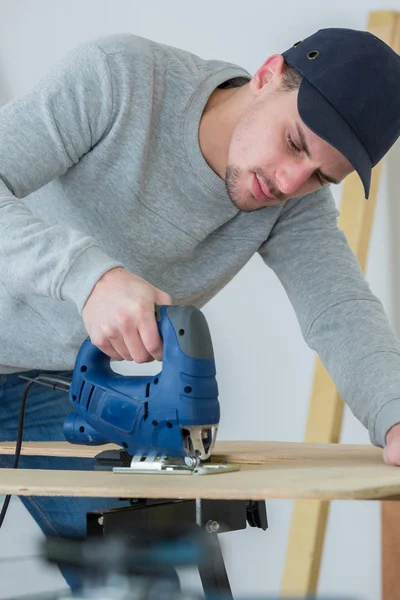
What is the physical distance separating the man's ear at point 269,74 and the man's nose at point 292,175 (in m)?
0.15

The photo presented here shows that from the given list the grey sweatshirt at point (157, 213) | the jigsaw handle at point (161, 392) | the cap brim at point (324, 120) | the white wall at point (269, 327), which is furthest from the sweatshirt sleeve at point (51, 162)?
the white wall at point (269, 327)

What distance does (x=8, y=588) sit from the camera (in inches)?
40.5

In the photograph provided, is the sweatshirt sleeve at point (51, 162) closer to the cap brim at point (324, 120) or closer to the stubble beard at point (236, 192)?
the stubble beard at point (236, 192)

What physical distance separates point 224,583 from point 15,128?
0.75m

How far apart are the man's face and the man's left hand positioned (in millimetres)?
428

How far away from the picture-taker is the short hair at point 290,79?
1.40m

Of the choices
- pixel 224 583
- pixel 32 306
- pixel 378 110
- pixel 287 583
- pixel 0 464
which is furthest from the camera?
pixel 287 583

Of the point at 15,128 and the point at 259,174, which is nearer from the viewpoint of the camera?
the point at 15,128

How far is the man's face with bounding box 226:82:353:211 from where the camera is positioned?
1393mm

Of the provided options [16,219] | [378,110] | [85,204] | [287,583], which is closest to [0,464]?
[85,204]

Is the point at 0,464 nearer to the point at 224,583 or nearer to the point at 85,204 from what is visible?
the point at 85,204

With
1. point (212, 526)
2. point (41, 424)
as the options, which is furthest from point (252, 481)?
point (41, 424)

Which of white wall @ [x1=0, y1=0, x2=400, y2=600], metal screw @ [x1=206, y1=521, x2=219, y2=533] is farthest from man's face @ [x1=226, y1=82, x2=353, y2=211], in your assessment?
white wall @ [x1=0, y1=0, x2=400, y2=600]

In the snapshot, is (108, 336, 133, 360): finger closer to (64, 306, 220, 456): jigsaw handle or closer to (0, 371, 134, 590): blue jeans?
(64, 306, 220, 456): jigsaw handle
